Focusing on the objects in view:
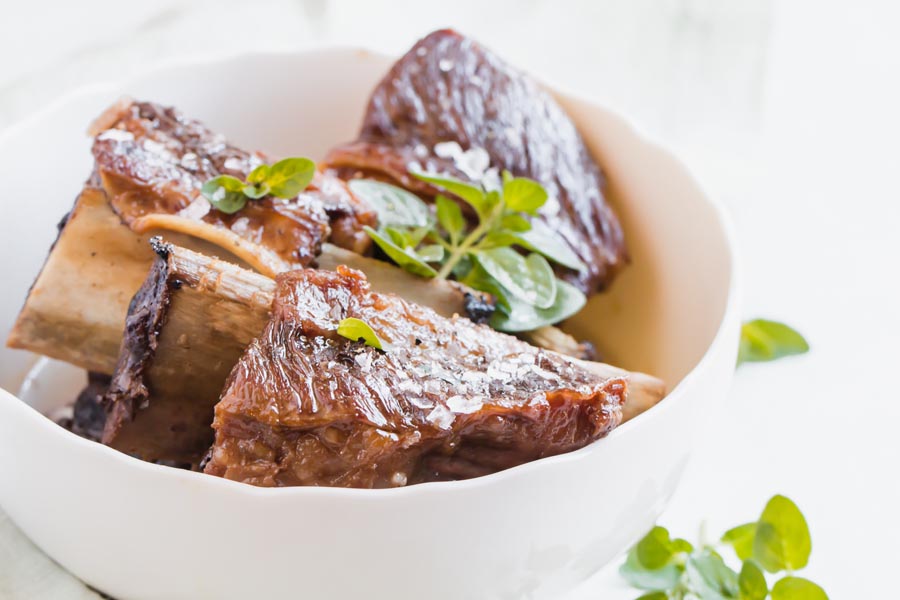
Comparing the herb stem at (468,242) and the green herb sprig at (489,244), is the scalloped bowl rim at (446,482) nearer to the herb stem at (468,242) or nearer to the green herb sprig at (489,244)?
the green herb sprig at (489,244)

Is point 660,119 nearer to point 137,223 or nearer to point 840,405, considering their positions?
point 840,405

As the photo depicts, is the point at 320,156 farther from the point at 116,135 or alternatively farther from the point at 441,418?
the point at 441,418

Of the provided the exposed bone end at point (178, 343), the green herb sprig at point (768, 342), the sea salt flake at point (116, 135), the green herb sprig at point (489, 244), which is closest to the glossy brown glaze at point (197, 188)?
the sea salt flake at point (116, 135)

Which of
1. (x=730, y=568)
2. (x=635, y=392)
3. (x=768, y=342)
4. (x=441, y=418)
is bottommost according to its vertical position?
(x=730, y=568)

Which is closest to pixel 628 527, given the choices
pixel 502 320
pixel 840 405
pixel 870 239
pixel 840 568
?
pixel 502 320

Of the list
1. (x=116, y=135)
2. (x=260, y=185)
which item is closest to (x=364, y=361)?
(x=260, y=185)

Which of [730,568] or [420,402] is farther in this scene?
[730,568]
